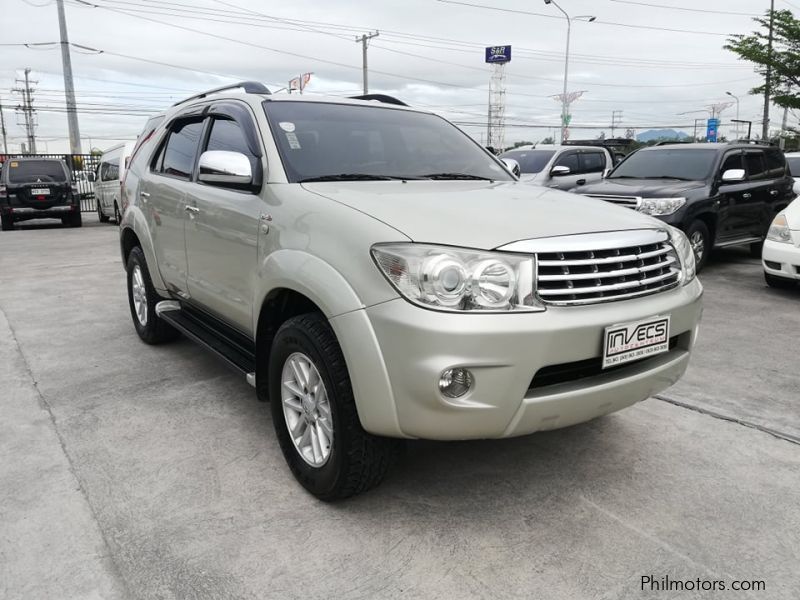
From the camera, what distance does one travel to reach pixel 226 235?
10.8ft

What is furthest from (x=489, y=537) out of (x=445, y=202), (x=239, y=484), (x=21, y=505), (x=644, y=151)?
(x=644, y=151)

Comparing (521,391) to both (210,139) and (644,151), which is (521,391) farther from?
(644,151)

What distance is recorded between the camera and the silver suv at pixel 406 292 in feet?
7.16

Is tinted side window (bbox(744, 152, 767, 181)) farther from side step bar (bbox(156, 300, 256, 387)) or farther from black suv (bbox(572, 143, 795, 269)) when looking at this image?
side step bar (bbox(156, 300, 256, 387))

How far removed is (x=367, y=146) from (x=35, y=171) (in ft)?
49.3

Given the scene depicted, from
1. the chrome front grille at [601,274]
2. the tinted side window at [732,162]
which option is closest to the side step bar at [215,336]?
the chrome front grille at [601,274]

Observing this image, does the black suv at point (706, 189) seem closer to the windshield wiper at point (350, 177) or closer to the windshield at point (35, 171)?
the windshield wiper at point (350, 177)

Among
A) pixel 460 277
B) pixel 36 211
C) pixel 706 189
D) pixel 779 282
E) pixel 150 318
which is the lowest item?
pixel 779 282

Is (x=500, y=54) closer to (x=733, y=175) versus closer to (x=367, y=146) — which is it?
(x=733, y=175)

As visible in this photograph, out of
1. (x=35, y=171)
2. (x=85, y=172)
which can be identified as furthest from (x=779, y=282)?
(x=85, y=172)

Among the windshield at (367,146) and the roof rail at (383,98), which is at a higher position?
A: the roof rail at (383,98)

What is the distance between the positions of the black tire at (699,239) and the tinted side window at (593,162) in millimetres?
5142

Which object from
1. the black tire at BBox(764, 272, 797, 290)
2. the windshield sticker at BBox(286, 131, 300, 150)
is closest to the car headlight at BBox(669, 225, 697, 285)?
the windshield sticker at BBox(286, 131, 300, 150)

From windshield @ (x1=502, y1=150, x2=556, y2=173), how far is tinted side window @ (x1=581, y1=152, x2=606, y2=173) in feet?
3.05
